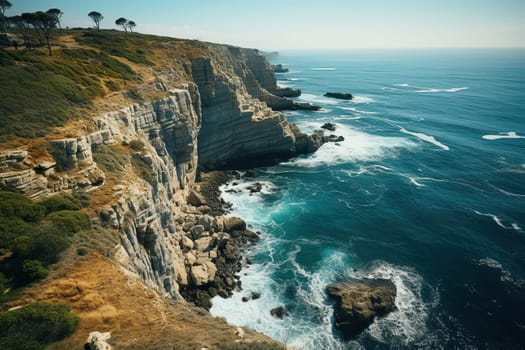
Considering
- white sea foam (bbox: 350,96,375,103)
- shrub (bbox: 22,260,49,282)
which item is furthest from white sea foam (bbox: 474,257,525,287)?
white sea foam (bbox: 350,96,375,103)

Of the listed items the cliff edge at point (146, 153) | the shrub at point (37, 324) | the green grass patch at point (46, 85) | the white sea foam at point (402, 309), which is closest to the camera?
the shrub at point (37, 324)

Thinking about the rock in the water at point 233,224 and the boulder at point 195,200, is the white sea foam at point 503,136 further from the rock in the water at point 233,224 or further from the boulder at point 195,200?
the boulder at point 195,200

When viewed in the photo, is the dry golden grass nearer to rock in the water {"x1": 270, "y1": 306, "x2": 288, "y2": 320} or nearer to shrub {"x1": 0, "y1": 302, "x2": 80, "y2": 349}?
shrub {"x1": 0, "y1": 302, "x2": 80, "y2": 349}

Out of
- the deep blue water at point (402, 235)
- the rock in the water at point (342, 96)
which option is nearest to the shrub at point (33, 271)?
the deep blue water at point (402, 235)

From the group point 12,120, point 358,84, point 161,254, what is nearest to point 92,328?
point 161,254

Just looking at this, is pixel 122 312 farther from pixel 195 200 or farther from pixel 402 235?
pixel 402 235

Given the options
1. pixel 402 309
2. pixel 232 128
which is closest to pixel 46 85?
pixel 232 128
